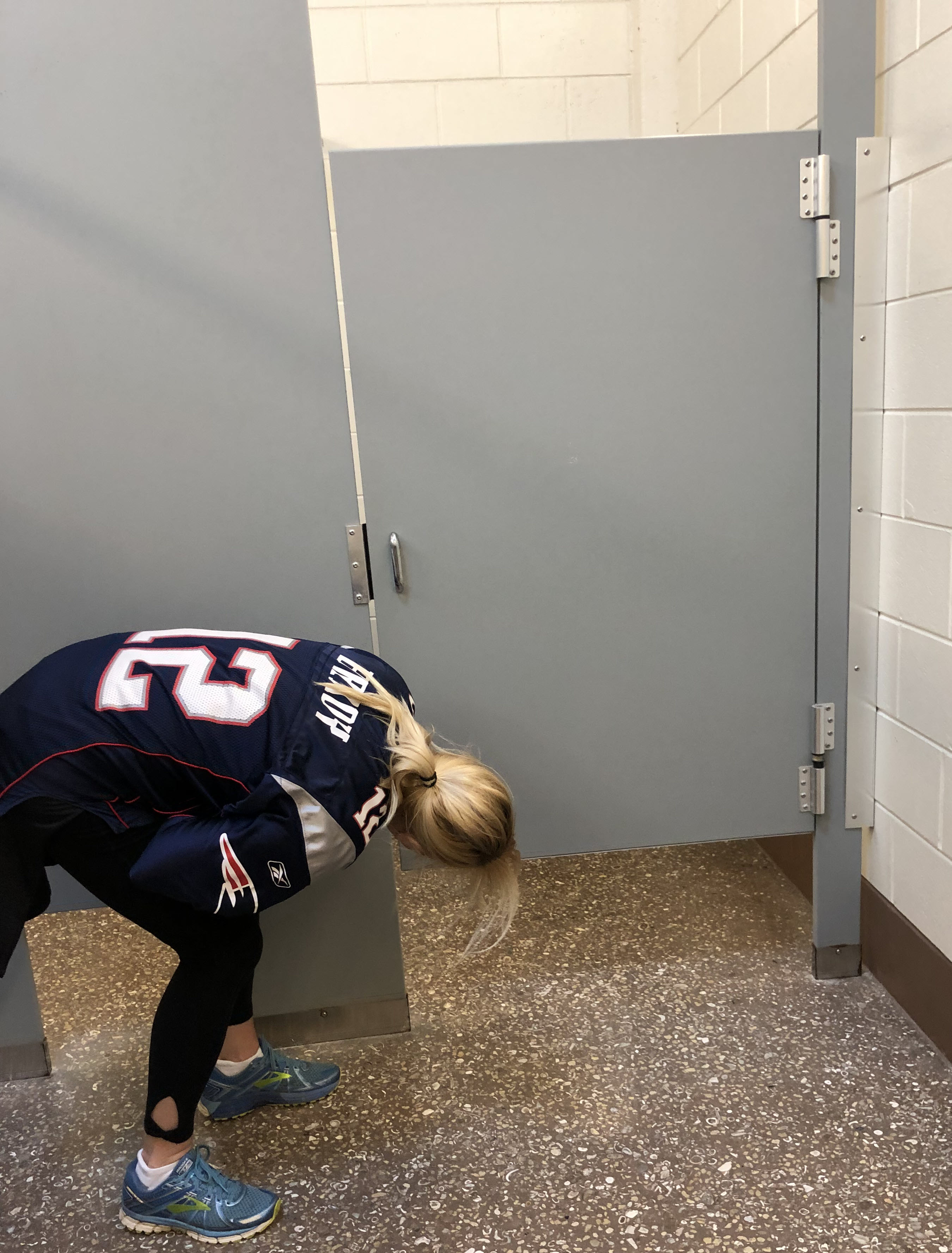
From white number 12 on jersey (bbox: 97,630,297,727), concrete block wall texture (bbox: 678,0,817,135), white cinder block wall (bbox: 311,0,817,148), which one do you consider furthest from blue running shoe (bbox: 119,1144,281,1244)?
white cinder block wall (bbox: 311,0,817,148)

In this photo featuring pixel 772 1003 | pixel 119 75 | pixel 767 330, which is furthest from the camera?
pixel 772 1003

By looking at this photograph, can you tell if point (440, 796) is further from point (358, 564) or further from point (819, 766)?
point (819, 766)

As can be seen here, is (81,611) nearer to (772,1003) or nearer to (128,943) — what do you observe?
(128,943)

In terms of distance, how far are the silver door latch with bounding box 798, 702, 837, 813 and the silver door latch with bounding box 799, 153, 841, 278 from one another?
840 mm

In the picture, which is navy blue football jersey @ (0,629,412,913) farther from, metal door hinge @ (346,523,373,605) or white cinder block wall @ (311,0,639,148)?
white cinder block wall @ (311,0,639,148)

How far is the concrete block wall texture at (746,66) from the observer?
1849 mm

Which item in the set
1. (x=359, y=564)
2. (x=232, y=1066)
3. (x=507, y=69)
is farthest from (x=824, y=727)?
(x=507, y=69)

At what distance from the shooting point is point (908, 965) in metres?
1.88

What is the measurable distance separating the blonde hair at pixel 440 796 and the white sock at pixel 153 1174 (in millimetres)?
673

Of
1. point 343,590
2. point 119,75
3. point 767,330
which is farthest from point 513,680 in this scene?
point 119,75

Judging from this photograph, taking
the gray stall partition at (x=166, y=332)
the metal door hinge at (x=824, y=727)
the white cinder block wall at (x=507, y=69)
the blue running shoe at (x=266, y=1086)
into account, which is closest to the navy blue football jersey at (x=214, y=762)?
the gray stall partition at (x=166, y=332)

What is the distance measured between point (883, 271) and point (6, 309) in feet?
5.10

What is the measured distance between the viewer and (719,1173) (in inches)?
60.1

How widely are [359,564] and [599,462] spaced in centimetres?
48
